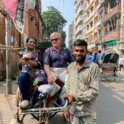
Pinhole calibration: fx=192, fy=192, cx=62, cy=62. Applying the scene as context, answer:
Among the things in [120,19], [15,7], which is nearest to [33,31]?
[120,19]

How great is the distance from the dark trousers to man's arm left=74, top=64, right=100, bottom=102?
1267 mm

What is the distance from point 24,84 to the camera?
122 inches

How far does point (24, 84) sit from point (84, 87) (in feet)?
4.18

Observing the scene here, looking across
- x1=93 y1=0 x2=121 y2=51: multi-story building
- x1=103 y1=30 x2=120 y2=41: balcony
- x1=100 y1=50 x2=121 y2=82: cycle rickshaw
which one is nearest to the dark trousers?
x1=100 y1=50 x2=121 y2=82: cycle rickshaw

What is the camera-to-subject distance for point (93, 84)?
210 centimetres

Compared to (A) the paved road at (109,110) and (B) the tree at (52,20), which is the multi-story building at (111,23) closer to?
(B) the tree at (52,20)

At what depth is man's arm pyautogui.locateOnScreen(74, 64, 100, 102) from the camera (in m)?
2.06

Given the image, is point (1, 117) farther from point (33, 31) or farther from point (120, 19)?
point (120, 19)

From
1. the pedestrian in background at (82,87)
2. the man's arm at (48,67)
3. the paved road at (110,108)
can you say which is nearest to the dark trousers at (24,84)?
the man's arm at (48,67)

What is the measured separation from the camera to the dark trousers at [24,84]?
10.2 ft

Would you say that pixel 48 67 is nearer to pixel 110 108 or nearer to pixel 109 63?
pixel 110 108

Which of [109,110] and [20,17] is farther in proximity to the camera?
[20,17]

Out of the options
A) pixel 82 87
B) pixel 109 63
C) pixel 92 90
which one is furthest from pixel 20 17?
pixel 109 63

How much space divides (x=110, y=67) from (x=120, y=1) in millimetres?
20955
